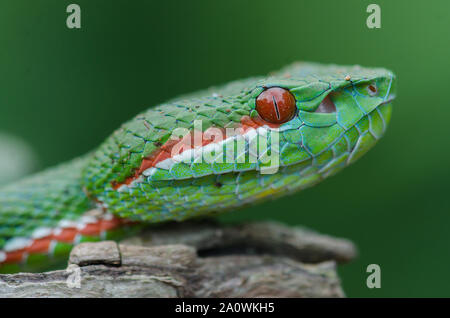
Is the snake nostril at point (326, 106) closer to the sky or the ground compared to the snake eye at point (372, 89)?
closer to the ground

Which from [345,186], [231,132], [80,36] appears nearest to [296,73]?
[231,132]

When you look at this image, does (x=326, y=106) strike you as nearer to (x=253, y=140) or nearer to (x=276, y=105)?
(x=276, y=105)

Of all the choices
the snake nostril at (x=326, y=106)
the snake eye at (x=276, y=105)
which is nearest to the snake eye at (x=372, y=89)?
the snake nostril at (x=326, y=106)

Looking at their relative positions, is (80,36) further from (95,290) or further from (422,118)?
(422,118)

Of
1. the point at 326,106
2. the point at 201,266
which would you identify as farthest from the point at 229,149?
the point at 201,266

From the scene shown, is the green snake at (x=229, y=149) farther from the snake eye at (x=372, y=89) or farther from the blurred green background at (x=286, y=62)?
the blurred green background at (x=286, y=62)

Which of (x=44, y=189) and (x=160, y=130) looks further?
(x=44, y=189)

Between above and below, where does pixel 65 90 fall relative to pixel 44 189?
above
